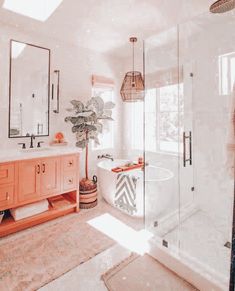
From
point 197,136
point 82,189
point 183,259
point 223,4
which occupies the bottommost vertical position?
point 183,259

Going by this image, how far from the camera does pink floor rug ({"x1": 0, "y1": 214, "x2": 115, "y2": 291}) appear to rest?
5.50 feet

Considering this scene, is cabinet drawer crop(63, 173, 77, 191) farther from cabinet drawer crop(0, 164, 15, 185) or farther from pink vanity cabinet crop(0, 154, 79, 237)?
cabinet drawer crop(0, 164, 15, 185)

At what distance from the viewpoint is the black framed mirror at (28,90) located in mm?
2713

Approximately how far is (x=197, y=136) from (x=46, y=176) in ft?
6.81

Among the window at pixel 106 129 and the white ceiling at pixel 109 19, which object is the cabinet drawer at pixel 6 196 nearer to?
the window at pixel 106 129

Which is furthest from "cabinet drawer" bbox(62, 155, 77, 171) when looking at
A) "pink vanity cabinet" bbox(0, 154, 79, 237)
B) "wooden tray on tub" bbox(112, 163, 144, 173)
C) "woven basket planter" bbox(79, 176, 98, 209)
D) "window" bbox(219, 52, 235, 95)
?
"window" bbox(219, 52, 235, 95)

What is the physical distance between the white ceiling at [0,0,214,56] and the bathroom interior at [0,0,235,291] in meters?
0.02

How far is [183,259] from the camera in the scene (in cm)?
170

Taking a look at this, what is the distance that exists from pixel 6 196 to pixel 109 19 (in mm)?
2410

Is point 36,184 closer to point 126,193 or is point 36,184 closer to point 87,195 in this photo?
point 87,195

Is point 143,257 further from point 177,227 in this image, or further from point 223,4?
point 223,4

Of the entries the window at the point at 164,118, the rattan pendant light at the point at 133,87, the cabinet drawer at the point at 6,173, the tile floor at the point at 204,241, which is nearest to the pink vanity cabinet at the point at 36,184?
the cabinet drawer at the point at 6,173

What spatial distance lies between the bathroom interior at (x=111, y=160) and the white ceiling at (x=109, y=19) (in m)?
0.02

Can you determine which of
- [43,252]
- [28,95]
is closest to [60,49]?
[28,95]
